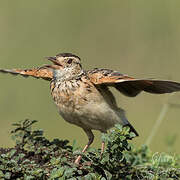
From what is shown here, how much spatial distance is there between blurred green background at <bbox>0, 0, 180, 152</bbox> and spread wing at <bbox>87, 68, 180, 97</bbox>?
2784mm

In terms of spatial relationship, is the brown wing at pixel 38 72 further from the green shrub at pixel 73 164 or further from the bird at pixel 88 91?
the green shrub at pixel 73 164

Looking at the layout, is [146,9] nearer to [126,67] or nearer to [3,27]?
[126,67]

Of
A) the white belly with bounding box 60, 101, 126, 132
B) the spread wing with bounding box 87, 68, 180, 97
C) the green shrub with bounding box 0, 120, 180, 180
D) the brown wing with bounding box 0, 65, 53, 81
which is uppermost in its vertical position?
the brown wing with bounding box 0, 65, 53, 81

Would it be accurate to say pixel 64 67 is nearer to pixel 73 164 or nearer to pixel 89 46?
pixel 73 164

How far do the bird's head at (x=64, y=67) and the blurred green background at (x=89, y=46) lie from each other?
2.54 meters

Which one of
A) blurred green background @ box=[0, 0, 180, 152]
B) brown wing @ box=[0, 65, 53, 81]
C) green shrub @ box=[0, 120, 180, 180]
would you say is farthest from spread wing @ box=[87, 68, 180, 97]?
blurred green background @ box=[0, 0, 180, 152]

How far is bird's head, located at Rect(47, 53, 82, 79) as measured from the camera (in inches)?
237

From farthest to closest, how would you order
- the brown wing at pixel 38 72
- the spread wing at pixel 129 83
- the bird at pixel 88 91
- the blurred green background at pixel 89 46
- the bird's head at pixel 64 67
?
the blurred green background at pixel 89 46, the brown wing at pixel 38 72, the bird's head at pixel 64 67, the bird at pixel 88 91, the spread wing at pixel 129 83

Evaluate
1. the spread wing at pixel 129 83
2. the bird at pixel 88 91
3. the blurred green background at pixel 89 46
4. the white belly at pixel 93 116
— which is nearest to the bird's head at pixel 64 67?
the bird at pixel 88 91

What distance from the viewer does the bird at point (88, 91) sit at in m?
5.64

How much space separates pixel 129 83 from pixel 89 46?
160 inches

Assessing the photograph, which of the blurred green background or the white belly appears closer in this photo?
the white belly

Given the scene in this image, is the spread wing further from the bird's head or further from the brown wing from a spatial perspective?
the brown wing

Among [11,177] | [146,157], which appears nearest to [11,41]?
[146,157]
